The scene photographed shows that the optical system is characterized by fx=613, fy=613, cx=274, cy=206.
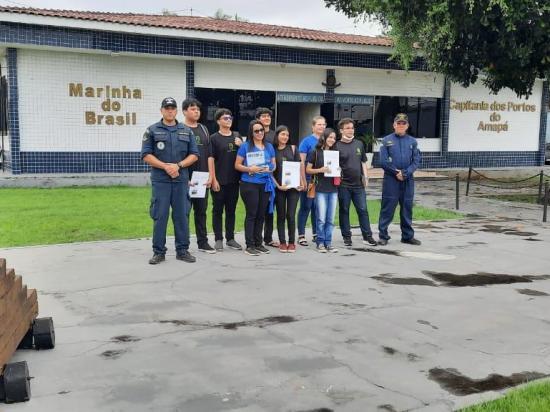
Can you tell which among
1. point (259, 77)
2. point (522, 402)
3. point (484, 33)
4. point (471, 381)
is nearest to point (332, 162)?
point (471, 381)

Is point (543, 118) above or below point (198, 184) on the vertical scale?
above

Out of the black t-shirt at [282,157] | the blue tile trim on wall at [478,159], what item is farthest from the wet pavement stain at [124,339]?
the blue tile trim on wall at [478,159]

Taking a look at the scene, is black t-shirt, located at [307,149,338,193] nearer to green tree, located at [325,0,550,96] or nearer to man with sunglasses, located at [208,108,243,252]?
man with sunglasses, located at [208,108,243,252]

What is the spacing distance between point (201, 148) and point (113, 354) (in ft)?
12.5

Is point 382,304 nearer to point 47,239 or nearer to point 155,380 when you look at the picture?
point 155,380

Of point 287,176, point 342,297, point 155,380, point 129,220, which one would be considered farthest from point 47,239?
point 155,380

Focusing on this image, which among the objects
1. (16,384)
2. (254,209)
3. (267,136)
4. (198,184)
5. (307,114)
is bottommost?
(16,384)

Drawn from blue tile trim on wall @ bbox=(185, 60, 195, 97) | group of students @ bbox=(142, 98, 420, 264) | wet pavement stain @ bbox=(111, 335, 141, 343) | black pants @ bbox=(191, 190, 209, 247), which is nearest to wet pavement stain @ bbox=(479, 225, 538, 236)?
group of students @ bbox=(142, 98, 420, 264)

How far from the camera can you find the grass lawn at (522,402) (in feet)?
11.6

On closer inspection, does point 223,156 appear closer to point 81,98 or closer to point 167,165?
point 167,165

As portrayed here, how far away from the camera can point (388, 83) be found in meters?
21.5

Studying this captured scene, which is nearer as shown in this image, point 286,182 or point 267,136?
point 286,182

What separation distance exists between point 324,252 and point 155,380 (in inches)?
178

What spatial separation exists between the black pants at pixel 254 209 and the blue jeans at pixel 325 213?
28.6 inches
